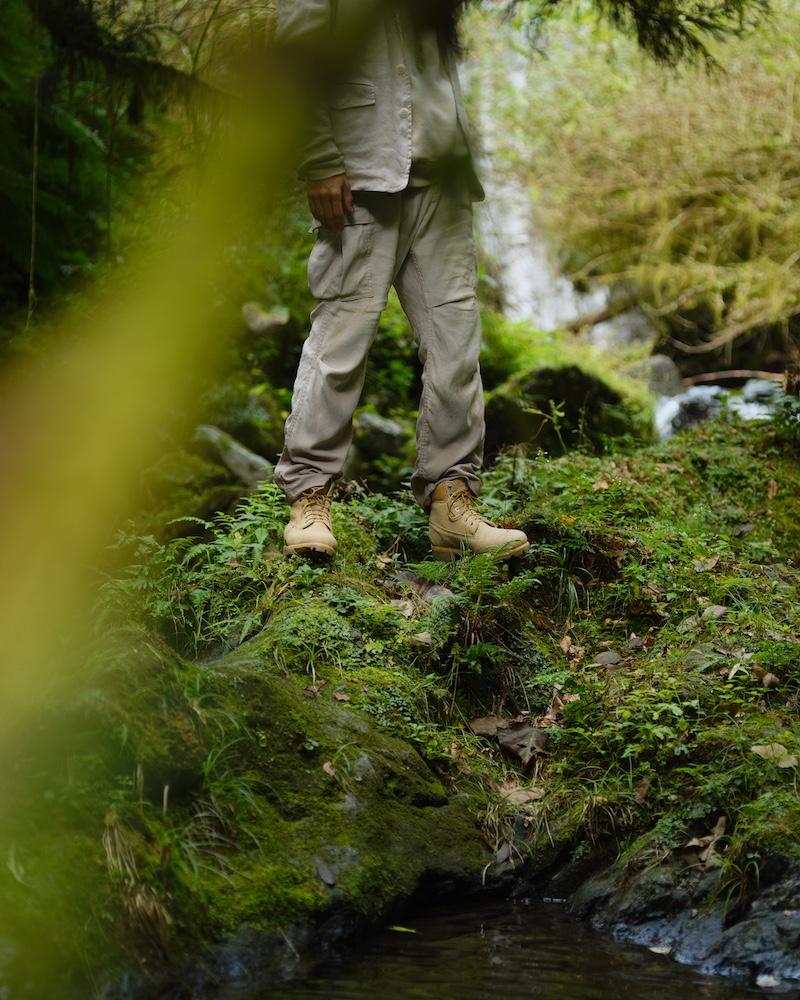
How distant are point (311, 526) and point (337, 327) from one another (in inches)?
30.5

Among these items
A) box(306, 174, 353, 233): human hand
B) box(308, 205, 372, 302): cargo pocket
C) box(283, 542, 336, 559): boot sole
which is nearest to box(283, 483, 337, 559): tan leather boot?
box(283, 542, 336, 559): boot sole

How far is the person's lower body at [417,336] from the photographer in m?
3.50

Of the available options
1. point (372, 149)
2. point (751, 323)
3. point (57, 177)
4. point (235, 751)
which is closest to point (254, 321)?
point (57, 177)

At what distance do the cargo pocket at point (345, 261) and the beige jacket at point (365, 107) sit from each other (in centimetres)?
14

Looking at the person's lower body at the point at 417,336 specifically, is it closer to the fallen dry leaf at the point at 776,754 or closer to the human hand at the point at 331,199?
the human hand at the point at 331,199

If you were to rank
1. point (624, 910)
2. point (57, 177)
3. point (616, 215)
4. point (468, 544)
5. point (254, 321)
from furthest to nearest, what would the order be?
point (616, 215) < point (254, 321) < point (57, 177) < point (468, 544) < point (624, 910)

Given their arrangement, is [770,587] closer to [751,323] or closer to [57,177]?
[57,177]

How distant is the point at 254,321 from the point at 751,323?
725cm

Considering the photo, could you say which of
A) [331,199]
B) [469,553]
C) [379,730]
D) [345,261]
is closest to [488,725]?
[379,730]

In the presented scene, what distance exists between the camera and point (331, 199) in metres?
3.39

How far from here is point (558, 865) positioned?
105 inches

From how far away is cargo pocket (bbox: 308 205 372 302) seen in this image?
11.4 feet

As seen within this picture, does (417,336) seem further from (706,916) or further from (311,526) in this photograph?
(706,916)

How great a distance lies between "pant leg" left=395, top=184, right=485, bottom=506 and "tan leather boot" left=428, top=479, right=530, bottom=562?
2.7 inches
